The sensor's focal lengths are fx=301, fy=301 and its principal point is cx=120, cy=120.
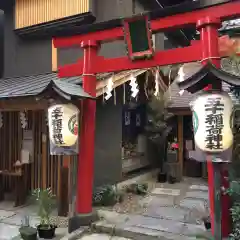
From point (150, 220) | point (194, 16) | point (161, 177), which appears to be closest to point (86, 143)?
point (150, 220)

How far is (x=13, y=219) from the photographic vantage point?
8.07m

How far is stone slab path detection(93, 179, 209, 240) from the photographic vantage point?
6.57 m

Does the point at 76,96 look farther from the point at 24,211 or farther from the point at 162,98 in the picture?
the point at 162,98

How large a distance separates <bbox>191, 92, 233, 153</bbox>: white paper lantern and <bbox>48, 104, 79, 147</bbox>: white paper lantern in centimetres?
280

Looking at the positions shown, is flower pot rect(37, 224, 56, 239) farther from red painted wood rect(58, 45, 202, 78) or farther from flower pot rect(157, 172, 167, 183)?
flower pot rect(157, 172, 167, 183)

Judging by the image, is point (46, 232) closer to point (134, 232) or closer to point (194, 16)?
point (134, 232)

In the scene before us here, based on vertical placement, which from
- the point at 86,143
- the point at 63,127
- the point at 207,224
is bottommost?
the point at 207,224

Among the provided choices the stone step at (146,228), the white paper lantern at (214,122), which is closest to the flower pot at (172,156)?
the stone step at (146,228)

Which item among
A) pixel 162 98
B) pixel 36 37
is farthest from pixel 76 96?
pixel 162 98

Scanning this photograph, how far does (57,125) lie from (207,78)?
10.6 ft

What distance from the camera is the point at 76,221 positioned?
7055mm

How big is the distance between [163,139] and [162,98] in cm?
168

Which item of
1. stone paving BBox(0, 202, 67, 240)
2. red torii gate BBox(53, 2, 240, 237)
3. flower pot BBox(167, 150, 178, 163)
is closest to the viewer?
red torii gate BBox(53, 2, 240, 237)

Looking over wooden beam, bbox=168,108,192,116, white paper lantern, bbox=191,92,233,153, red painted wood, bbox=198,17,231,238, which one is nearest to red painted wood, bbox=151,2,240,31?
red painted wood, bbox=198,17,231,238
